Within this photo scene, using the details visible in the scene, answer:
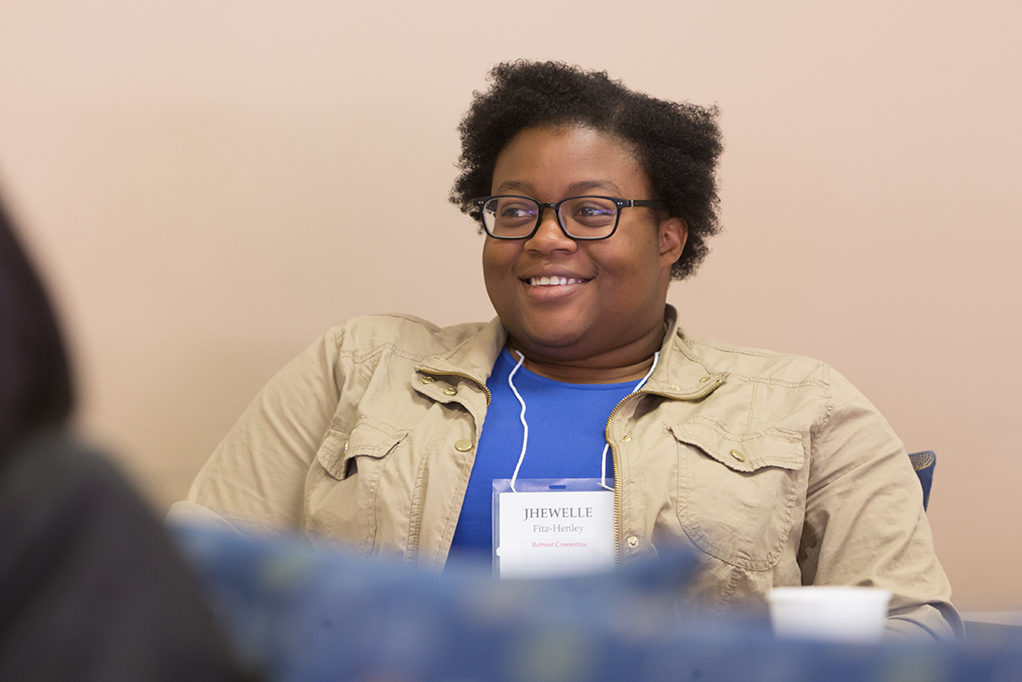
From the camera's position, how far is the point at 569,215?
5.98 ft

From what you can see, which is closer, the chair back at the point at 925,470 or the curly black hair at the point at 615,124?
the chair back at the point at 925,470

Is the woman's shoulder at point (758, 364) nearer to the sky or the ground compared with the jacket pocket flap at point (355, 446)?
nearer to the sky

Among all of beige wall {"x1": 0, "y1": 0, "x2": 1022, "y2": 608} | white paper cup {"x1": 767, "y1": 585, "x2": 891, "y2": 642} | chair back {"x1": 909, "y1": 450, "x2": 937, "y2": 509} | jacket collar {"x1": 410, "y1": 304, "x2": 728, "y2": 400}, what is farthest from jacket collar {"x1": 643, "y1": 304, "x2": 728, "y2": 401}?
white paper cup {"x1": 767, "y1": 585, "x2": 891, "y2": 642}

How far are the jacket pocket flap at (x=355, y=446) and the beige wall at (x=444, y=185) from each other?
0.46 metres

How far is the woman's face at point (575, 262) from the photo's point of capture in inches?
71.8

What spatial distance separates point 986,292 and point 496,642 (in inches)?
89.8

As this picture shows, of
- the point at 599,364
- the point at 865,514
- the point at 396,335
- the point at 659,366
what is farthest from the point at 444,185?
the point at 865,514

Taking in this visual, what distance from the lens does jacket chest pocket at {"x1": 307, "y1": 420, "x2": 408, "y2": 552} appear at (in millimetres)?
1695

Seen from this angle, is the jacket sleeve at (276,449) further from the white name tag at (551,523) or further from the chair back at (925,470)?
the chair back at (925,470)

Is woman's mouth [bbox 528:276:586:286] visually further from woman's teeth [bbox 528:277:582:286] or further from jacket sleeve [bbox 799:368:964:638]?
jacket sleeve [bbox 799:368:964:638]

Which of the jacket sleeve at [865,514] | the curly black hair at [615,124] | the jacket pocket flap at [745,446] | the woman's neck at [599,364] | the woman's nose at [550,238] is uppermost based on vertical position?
the curly black hair at [615,124]

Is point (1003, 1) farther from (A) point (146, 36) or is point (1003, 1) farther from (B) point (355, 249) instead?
(A) point (146, 36)

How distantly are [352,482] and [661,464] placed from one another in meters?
0.50

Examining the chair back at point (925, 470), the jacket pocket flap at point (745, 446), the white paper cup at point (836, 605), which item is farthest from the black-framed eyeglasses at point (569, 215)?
the white paper cup at point (836, 605)
